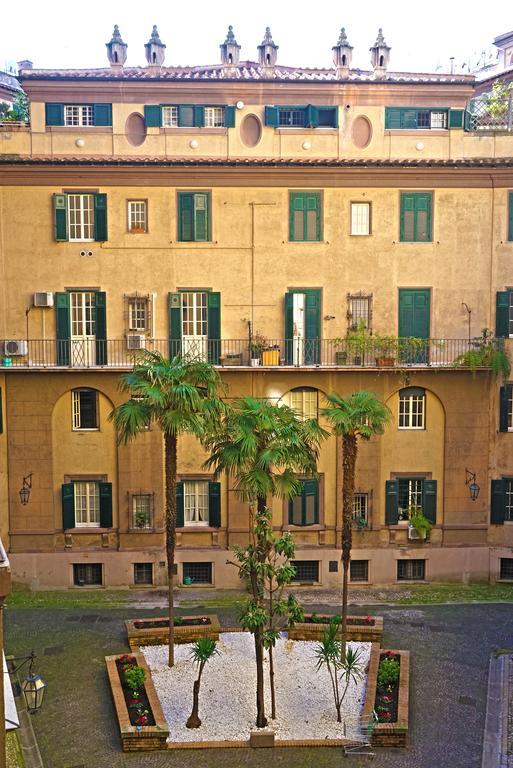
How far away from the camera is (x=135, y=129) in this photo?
107ft

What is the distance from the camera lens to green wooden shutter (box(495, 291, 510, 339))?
32.5m

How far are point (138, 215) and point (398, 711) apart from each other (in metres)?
20.3

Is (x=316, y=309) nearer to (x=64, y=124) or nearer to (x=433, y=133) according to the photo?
(x=433, y=133)

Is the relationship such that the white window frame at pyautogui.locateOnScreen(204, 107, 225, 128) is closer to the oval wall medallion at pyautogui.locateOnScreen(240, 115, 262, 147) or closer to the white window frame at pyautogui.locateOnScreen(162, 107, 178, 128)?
the oval wall medallion at pyautogui.locateOnScreen(240, 115, 262, 147)

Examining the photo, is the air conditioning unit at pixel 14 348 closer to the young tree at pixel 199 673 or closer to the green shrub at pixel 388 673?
the young tree at pixel 199 673

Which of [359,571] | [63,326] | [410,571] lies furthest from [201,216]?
[410,571]

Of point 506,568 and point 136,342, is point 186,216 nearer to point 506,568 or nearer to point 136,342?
point 136,342

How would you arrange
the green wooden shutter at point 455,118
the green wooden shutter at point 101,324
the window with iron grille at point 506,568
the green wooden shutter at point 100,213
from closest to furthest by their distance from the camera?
1. the green wooden shutter at point 100,213
2. the green wooden shutter at point 101,324
3. the green wooden shutter at point 455,118
4. the window with iron grille at point 506,568

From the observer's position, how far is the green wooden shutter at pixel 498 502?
1305 inches

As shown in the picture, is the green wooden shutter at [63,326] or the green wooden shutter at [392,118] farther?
the green wooden shutter at [392,118]

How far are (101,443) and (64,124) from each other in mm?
12544

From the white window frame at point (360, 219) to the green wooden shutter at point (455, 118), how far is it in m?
4.61

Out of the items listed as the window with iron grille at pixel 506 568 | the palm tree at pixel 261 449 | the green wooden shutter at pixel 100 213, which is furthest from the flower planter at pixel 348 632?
the green wooden shutter at pixel 100 213

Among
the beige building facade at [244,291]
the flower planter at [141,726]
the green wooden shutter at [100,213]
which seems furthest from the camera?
the beige building facade at [244,291]
